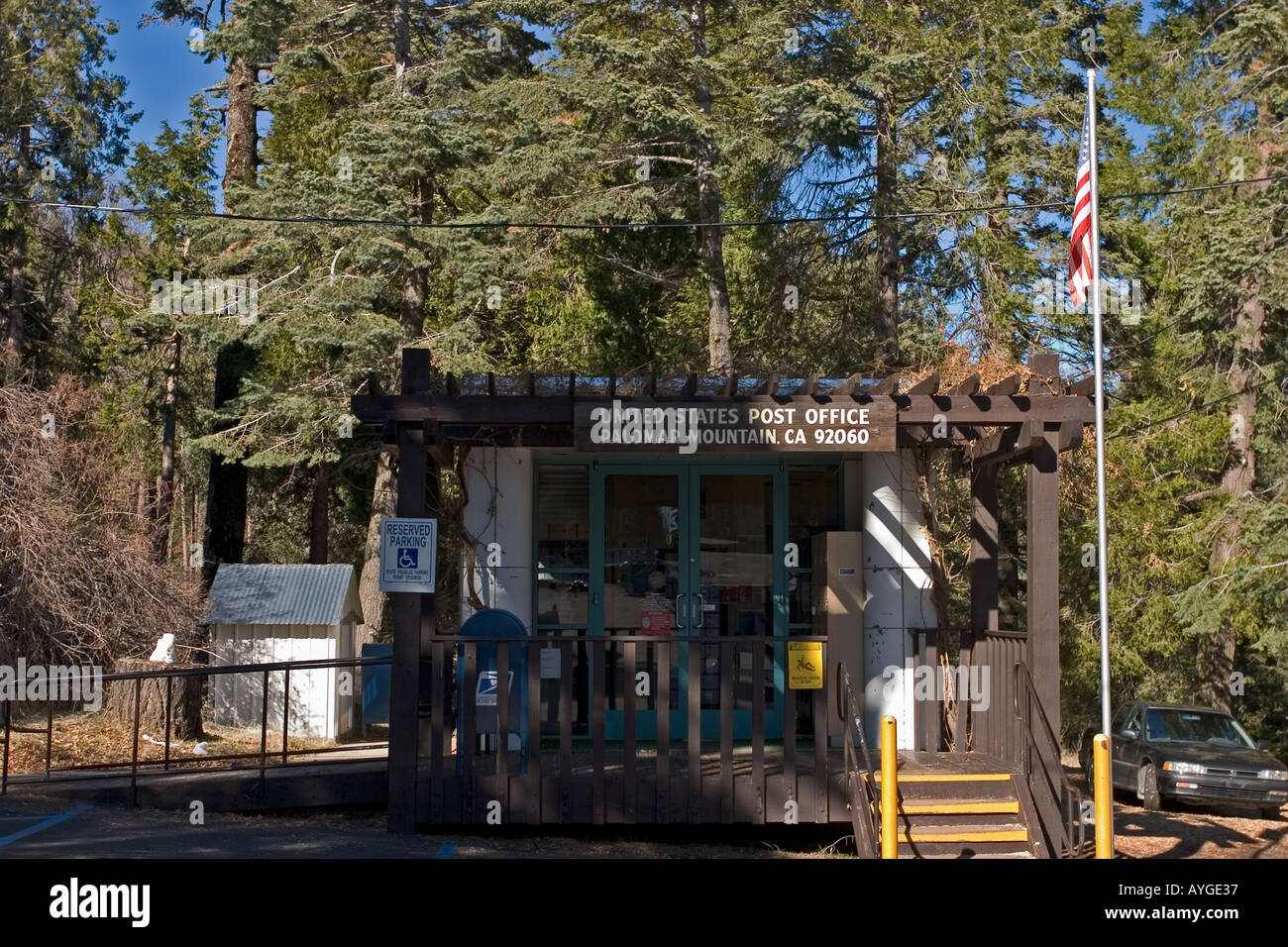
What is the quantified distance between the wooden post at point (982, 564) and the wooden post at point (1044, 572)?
48.6 inches

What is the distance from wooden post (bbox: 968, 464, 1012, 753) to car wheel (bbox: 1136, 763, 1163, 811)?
7.11 metres

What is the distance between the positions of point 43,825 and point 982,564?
8.11m

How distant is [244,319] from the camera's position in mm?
19312

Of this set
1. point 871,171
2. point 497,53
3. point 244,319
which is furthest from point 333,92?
point 871,171

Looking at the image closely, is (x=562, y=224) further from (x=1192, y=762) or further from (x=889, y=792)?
(x=889, y=792)

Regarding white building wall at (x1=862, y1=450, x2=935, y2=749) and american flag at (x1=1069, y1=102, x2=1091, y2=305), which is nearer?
american flag at (x1=1069, y1=102, x2=1091, y2=305)

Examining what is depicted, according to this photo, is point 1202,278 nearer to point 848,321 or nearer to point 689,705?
point 848,321

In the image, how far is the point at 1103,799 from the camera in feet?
28.2

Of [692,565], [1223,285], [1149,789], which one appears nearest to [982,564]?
[692,565]

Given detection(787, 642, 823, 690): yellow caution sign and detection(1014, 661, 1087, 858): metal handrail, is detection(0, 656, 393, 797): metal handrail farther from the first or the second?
detection(1014, 661, 1087, 858): metal handrail

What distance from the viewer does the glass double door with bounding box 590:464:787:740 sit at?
40.5 ft

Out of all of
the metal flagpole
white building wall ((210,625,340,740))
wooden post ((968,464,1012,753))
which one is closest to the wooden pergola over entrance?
the metal flagpole

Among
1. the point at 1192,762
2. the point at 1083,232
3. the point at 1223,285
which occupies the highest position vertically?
the point at 1223,285

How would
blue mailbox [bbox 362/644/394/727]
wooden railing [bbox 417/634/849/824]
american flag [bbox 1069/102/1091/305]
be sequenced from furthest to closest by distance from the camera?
blue mailbox [bbox 362/644/394/727], american flag [bbox 1069/102/1091/305], wooden railing [bbox 417/634/849/824]
